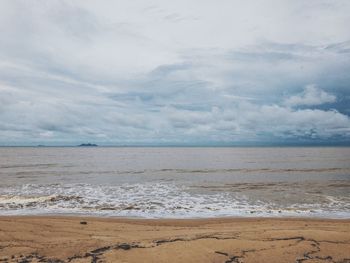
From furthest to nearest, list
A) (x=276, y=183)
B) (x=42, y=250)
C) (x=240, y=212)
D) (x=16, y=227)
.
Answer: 1. (x=276, y=183)
2. (x=240, y=212)
3. (x=16, y=227)
4. (x=42, y=250)

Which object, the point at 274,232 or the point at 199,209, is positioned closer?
the point at 274,232

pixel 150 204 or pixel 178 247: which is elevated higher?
pixel 178 247

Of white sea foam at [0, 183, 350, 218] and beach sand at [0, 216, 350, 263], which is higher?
beach sand at [0, 216, 350, 263]

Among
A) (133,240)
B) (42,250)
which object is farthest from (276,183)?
(42,250)

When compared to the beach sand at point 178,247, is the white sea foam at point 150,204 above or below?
below

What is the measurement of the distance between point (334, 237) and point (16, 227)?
11.7 m

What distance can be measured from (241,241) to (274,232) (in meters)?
1.66

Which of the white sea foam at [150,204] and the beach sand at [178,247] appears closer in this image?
the beach sand at [178,247]

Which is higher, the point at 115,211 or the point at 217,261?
the point at 217,261

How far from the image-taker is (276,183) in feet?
102

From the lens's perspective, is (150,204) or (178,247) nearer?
(178,247)

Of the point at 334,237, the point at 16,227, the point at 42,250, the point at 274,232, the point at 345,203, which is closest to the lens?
the point at 42,250

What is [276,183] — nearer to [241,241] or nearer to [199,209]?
[199,209]

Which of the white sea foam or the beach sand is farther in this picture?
the white sea foam
